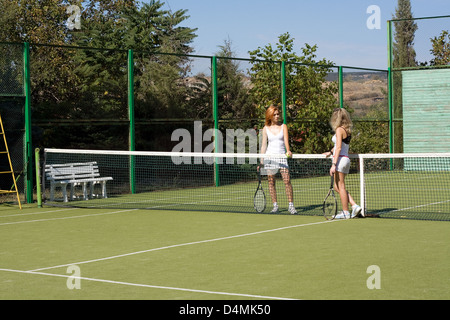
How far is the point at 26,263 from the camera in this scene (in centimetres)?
766

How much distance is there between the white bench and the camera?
14.4 m

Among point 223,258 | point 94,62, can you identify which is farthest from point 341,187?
point 94,62

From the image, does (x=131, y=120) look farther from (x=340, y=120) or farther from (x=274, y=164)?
(x=340, y=120)

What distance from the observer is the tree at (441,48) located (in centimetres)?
2404

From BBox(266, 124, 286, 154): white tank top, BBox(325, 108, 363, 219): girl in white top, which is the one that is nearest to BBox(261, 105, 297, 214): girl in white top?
BBox(266, 124, 286, 154): white tank top

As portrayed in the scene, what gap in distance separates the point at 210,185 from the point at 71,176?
4561mm

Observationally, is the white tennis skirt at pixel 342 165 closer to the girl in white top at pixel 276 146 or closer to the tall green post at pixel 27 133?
the girl in white top at pixel 276 146

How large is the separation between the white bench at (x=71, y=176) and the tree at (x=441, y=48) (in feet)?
44.4

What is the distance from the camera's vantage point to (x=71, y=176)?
14656mm

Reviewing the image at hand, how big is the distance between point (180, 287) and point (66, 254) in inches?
92.8

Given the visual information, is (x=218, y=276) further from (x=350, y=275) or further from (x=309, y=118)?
(x=309, y=118)

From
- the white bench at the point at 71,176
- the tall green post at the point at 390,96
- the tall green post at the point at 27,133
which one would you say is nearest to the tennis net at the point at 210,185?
the white bench at the point at 71,176

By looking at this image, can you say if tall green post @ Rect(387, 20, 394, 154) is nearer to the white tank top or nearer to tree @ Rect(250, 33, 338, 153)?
tree @ Rect(250, 33, 338, 153)
